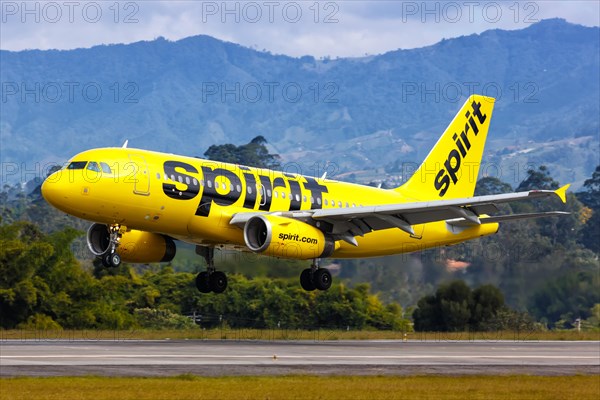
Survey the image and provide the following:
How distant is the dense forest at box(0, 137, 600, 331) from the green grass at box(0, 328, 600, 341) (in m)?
1.30

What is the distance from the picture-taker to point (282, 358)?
55375mm

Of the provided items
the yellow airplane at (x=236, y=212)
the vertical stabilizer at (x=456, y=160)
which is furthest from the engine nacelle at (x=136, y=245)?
the vertical stabilizer at (x=456, y=160)

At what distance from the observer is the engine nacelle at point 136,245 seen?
48781 mm

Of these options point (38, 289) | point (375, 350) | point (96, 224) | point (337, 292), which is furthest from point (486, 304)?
point (96, 224)

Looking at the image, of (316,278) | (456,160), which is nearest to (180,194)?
(316,278)

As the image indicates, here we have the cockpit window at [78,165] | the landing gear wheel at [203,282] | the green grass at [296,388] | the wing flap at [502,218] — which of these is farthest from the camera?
the landing gear wheel at [203,282]

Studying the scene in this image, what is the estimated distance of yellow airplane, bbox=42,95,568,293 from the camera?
4525 cm

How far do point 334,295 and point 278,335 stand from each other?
33.5 ft

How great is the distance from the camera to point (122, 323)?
259 ft

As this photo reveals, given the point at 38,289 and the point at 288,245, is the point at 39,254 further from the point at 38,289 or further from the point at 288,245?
the point at 288,245

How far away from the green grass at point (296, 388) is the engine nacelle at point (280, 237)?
5.09 m

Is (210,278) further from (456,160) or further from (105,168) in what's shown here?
(456,160)

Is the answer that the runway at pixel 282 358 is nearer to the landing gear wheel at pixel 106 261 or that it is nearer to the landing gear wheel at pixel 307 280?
the landing gear wheel at pixel 307 280

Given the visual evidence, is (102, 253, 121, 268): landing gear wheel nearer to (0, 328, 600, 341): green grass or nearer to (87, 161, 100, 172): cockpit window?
(87, 161, 100, 172): cockpit window
